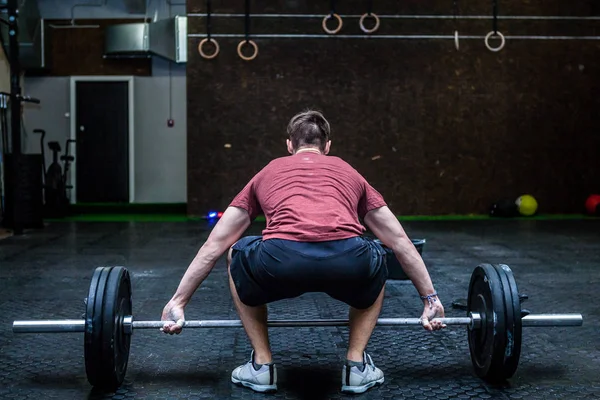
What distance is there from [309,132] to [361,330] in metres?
0.61

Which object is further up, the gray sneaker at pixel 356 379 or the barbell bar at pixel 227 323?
the barbell bar at pixel 227 323

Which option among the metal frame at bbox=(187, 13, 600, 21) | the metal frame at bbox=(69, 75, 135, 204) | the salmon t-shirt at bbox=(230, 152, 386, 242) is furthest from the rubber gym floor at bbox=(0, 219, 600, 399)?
the metal frame at bbox=(69, 75, 135, 204)

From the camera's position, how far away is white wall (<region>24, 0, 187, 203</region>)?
9148 mm

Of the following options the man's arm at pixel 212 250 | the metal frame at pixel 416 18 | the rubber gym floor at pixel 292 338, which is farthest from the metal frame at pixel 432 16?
the man's arm at pixel 212 250

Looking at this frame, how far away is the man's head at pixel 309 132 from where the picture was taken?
217 centimetres

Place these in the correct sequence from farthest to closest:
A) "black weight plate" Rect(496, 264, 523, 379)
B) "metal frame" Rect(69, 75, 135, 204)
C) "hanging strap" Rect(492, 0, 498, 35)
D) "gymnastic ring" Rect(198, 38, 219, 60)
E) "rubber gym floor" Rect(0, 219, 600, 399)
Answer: "metal frame" Rect(69, 75, 135, 204)
"gymnastic ring" Rect(198, 38, 219, 60)
"hanging strap" Rect(492, 0, 498, 35)
"rubber gym floor" Rect(0, 219, 600, 399)
"black weight plate" Rect(496, 264, 523, 379)

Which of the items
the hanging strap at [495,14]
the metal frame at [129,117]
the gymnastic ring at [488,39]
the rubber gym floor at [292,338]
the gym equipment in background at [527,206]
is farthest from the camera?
the metal frame at [129,117]

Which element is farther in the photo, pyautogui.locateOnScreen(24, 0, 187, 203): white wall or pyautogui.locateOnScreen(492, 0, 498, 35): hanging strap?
pyautogui.locateOnScreen(24, 0, 187, 203): white wall

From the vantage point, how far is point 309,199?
2.04m

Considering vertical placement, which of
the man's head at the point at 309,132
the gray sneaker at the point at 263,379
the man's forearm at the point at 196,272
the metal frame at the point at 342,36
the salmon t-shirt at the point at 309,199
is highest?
the metal frame at the point at 342,36

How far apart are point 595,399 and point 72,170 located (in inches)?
318

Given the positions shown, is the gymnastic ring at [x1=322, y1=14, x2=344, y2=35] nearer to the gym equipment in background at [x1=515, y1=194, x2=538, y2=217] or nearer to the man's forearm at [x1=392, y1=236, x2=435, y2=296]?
the gym equipment in background at [x1=515, y1=194, x2=538, y2=217]

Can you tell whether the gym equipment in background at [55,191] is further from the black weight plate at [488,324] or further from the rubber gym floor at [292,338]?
the black weight plate at [488,324]

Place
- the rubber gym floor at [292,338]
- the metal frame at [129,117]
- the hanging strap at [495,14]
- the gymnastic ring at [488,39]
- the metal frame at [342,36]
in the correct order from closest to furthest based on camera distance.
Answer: the rubber gym floor at [292,338], the hanging strap at [495,14], the gymnastic ring at [488,39], the metal frame at [342,36], the metal frame at [129,117]
